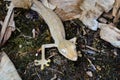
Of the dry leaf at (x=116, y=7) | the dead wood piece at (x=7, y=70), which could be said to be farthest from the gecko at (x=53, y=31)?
the dry leaf at (x=116, y=7)

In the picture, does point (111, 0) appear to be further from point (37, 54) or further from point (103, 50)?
point (37, 54)

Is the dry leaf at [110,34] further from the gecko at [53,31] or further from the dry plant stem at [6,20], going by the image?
the dry plant stem at [6,20]

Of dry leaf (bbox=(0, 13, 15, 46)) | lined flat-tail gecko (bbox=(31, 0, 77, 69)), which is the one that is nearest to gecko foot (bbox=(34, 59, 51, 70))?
lined flat-tail gecko (bbox=(31, 0, 77, 69))

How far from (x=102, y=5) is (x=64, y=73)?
0.64 metres

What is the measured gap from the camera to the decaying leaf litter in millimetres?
2684

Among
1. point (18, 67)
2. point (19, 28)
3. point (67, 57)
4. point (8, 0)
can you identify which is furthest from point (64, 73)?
point (8, 0)

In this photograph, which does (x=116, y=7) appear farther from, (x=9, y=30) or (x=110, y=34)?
(x=9, y=30)

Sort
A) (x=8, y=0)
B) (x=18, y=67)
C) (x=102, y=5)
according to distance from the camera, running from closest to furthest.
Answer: (x=18, y=67), (x=102, y=5), (x=8, y=0)

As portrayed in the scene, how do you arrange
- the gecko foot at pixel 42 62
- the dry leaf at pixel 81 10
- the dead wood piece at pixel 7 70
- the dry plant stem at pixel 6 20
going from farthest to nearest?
the dry leaf at pixel 81 10 → the dry plant stem at pixel 6 20 → the gecko foot at pixel 42 62 → the dead wood piece at pixel 7 70

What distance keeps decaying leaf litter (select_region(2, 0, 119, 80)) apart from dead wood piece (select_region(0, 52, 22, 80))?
0.41 feet

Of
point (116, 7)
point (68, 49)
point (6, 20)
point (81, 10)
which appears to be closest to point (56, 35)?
point (68, 49)

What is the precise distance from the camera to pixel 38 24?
2.94 meters

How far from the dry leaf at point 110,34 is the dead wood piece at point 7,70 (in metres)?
0.79

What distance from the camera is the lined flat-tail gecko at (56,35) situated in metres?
2.69
